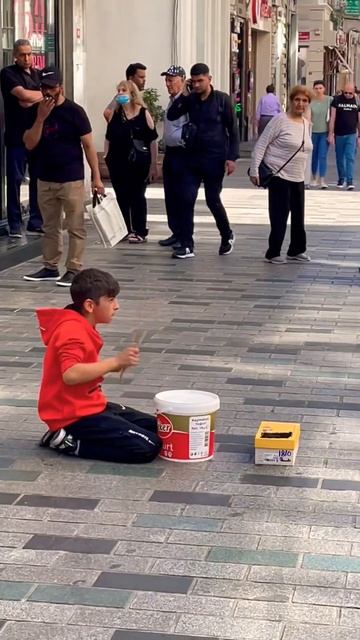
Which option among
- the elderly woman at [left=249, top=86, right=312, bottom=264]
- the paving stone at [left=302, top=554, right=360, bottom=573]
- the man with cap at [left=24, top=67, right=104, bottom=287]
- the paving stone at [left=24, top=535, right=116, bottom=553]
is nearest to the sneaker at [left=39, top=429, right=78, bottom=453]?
the paving stone at [left=24, top=535, right=116, bottom=553]

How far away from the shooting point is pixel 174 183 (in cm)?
1251

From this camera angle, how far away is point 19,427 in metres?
6.04

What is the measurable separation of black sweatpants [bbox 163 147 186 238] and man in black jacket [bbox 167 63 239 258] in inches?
4.2

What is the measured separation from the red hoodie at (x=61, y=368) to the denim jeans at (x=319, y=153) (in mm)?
15465

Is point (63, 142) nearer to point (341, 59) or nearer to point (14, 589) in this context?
point (14, 589)

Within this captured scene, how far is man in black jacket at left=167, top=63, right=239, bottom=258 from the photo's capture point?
11531 mm

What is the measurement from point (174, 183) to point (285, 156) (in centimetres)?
156

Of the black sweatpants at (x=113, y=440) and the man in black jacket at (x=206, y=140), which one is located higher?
the man in black jacket at (x=206, y=140)

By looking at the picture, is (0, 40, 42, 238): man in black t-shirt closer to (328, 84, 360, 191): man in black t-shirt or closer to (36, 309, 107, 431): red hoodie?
(36, 309, 107, 431): red hoodie

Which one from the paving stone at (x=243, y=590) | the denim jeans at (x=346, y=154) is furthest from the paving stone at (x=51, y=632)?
the denim jeans at (x=346, y=154)

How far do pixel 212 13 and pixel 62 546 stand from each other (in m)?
21.1

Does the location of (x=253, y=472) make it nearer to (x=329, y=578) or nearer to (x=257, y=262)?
(x=329, y=578)

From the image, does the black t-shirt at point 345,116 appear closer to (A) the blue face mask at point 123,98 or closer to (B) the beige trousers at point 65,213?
(A) the blue face mask at point 123,98

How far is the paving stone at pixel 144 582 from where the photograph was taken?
410 centimetres
